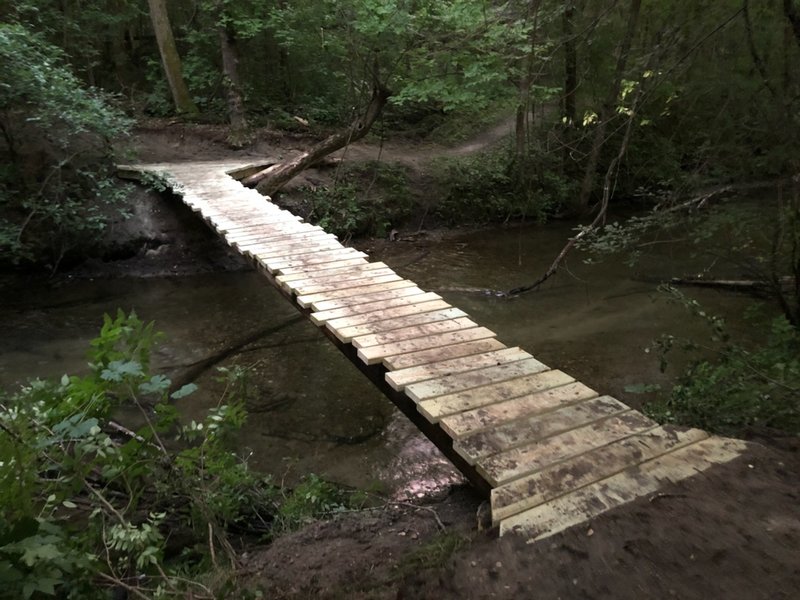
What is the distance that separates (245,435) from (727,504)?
146 inches

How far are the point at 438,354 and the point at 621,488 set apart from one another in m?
1.31

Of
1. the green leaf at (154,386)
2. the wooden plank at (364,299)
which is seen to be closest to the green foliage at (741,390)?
the wooden plank at (364,299)

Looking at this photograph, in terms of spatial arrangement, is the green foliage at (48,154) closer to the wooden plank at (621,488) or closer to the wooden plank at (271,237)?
the wooden plank at (271,237)

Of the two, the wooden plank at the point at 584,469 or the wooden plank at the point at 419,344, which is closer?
the wooden plank at the point at 584,469

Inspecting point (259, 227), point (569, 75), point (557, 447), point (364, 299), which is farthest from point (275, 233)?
point (569, 75)

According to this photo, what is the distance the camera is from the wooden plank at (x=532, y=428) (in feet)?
7.60

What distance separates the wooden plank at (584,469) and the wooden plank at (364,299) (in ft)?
6.40

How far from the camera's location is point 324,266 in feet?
15.5

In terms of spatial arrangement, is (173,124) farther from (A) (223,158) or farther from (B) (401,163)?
(B) (401,163)

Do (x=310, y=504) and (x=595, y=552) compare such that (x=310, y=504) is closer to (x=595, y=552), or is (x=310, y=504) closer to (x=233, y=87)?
(x=595, y=552)

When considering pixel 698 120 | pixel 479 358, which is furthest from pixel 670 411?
pixel 698 120

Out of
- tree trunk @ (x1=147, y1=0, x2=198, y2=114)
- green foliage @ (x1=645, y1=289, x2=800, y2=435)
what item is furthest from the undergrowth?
tree trunk @ (x1=147, y1=0, x2=198, y2=114)

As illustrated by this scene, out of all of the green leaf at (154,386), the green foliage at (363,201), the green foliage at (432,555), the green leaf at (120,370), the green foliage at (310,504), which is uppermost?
the green leaf at (120,370)

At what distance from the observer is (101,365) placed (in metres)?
2.67
